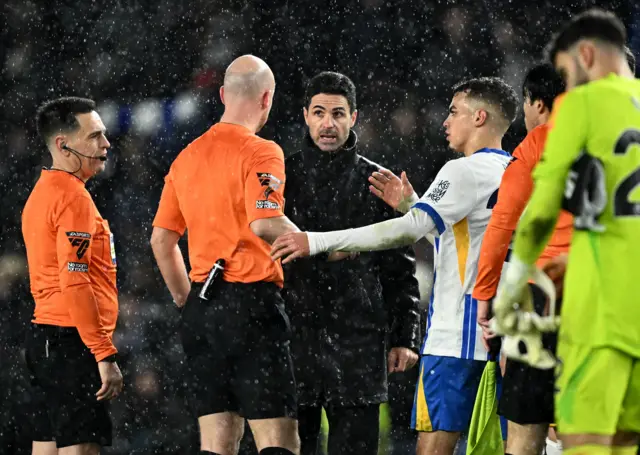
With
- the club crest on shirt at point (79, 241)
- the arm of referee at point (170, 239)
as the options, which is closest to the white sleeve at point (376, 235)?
the arm of referee at point (170, 239)

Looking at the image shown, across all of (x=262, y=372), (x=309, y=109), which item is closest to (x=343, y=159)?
(x=309, y=109)

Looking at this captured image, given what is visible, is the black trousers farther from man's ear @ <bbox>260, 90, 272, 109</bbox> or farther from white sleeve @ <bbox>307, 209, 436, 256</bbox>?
man's ear @ <bbox>260, 90, 272, 109</bbox>

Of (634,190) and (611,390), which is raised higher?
(634,190)

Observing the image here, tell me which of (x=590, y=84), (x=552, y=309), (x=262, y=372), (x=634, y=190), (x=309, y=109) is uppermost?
(x=309, y=109)

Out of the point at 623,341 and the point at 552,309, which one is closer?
the point at 623,341

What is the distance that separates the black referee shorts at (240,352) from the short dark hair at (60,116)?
4.64 feet

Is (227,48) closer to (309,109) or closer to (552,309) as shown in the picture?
(309,109)

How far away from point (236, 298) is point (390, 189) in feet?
2.99

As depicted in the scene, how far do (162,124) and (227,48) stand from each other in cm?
70

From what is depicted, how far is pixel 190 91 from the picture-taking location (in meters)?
6.77

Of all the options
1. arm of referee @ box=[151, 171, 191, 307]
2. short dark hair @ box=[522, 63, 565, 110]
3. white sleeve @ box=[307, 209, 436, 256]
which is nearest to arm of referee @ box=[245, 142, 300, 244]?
A: white sleeve @ box=[307, 209, 436, 256]

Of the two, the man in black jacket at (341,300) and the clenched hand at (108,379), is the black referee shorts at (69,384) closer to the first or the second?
the clenched hand at (108,379)

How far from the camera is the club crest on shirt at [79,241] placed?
174 inches

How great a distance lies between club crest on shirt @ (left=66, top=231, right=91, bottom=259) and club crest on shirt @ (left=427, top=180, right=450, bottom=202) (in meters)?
1.55
